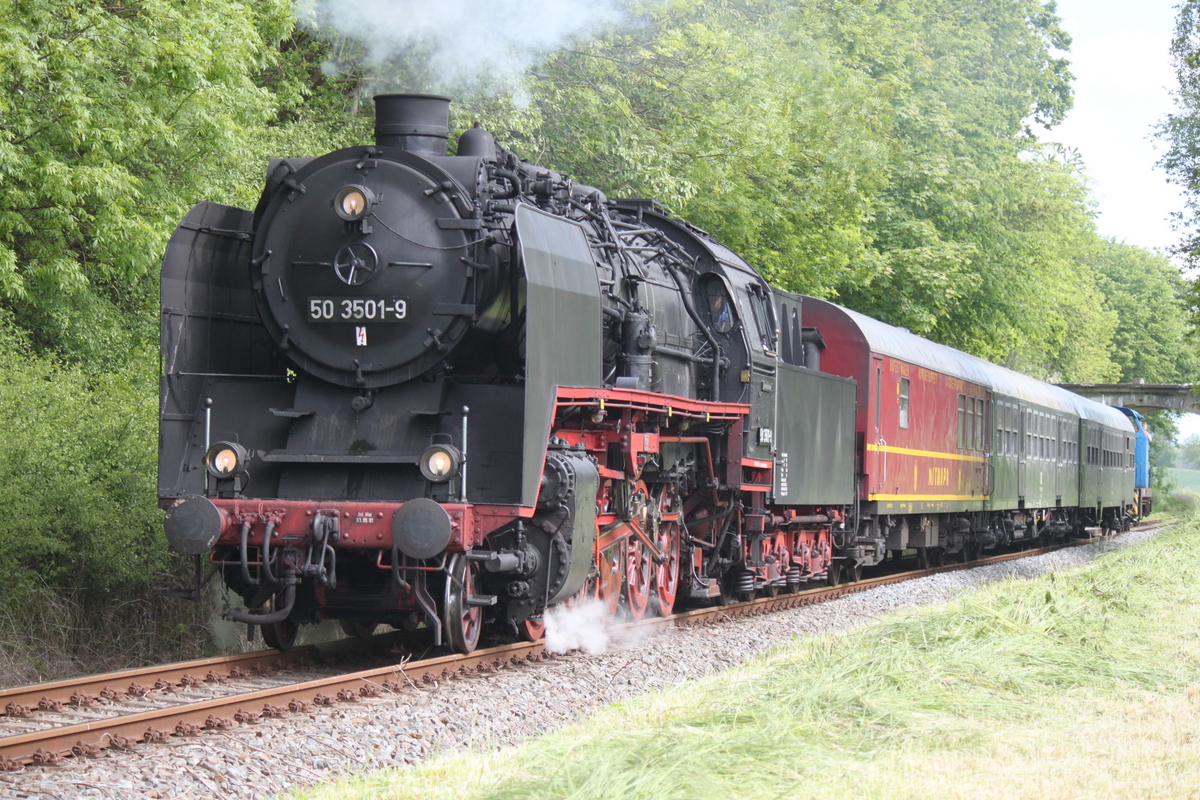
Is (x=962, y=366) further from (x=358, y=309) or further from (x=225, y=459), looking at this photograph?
(x=225, y=459)

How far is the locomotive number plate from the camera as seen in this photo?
323 inches

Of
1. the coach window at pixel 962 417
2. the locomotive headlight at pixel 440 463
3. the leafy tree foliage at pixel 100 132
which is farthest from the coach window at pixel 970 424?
the locomotive headlight at pixel 440 463

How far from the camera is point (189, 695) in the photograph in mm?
6934

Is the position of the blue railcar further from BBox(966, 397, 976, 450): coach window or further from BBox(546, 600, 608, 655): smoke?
BBox(546, 600, 608, 655): smoke

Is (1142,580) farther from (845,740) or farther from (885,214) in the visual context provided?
(885,214)

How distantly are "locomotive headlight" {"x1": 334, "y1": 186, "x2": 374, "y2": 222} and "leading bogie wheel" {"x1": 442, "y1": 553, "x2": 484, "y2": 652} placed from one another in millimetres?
2336

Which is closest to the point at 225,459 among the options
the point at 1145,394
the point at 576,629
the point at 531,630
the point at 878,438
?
the point at 531,630

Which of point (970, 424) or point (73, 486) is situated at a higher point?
point (970, 424)

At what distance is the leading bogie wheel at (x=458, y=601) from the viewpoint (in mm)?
Result: 7797

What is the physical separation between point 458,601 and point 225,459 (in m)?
1.76

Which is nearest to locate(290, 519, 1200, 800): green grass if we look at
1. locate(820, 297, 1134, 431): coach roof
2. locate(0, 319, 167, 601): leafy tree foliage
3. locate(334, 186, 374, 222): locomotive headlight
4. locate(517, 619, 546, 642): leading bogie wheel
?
locate(517, 619, 546, 642): leading bogie wheel

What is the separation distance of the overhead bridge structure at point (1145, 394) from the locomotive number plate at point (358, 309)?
44346 mm

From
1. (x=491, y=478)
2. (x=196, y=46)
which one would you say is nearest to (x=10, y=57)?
(x=196, y=46)

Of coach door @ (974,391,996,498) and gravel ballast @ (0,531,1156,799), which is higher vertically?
coach door @ (974,391,996,498)
